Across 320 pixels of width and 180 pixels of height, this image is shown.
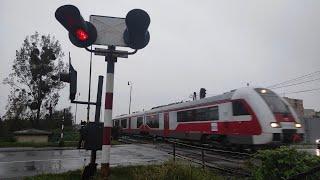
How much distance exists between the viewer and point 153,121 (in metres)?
32.7

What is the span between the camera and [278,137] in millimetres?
16359

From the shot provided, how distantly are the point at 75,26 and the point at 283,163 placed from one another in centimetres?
395

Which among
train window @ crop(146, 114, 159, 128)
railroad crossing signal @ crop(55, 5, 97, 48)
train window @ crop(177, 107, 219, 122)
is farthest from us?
train window @ crop(146, 114, 159, 128)

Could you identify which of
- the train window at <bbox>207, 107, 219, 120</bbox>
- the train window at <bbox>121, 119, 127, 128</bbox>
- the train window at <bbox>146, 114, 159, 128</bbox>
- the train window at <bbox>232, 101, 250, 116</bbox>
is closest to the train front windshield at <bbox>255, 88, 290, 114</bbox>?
the train window at <bbox>232, 101, 250, 116</bbox>

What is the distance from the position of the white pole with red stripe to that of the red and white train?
410 inches

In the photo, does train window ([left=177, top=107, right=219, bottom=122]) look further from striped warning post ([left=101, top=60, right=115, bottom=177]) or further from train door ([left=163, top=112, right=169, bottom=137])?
striped warning post ([left=101, top=60, right=115, bottom=177])

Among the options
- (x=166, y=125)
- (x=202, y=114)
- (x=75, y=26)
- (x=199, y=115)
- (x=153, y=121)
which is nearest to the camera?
(x=75, y=26)

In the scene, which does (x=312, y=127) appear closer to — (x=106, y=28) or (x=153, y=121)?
(x=153, y=121)

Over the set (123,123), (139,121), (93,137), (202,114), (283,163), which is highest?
(123,123)

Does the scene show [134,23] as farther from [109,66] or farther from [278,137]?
[278,137]

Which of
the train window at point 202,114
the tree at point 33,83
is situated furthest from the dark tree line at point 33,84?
the train window at point 202,114

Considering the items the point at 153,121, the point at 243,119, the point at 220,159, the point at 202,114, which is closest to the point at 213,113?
the point at 202,114

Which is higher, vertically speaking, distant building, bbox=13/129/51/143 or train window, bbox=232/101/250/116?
train window, bbox=232/101/250/116

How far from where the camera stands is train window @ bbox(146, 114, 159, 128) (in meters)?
31.6
